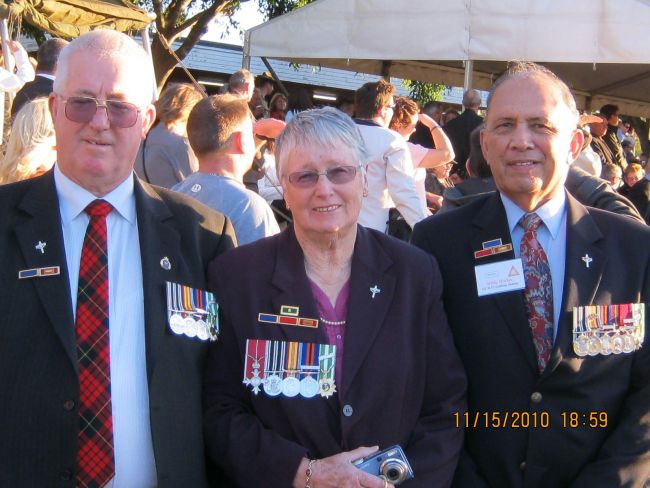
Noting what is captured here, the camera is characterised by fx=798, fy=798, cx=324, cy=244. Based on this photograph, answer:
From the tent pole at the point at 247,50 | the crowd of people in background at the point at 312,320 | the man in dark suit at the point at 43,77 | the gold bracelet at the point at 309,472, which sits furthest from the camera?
the tent pole at the point at 247,50

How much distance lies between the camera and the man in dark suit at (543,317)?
297cm

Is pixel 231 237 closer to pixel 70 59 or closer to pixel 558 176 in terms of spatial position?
pixel 70 59

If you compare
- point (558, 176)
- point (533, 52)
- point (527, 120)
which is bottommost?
point (558, 176)

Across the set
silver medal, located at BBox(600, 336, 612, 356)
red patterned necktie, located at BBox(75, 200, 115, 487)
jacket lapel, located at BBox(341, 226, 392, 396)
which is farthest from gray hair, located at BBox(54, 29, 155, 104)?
silver medal, located at BBox(600, 336, 612, 356)

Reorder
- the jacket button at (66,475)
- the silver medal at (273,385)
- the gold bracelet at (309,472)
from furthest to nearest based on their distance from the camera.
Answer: the silver medal at (273,385), the gold bracelet at (309,472), the jacket button at (66,475)

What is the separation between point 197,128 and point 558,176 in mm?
2049

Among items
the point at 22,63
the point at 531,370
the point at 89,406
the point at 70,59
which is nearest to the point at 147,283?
the point at 89,406

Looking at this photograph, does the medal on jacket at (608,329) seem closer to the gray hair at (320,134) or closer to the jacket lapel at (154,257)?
the gray hair at (320,134)

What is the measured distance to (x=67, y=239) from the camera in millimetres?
2809

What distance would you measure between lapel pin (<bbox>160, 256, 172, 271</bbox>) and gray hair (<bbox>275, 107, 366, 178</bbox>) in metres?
0.56

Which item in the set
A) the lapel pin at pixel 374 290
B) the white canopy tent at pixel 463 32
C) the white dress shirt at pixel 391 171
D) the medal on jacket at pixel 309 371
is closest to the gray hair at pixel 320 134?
the lapel pin at pixel 374 290

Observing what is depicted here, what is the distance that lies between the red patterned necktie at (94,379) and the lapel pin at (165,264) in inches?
8.1

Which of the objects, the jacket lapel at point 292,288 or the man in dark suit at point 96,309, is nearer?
the man in dark suit at point 96,309
